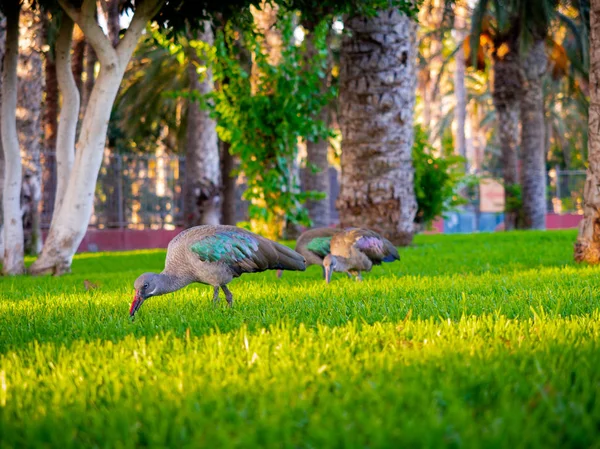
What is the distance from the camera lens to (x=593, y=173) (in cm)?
908

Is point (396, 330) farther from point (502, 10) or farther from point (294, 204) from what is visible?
point (502, 10)

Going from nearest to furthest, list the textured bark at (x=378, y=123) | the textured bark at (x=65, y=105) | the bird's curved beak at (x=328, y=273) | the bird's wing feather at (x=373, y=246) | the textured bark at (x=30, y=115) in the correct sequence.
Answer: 1. the bird's curved beak at (x=328, y=273)
2. the bird's wing feather at (x=373, y=246)
3. the textured bark at (x=65, y=105)
4. the textured bark at (x=378, y=123)
5. the textured bark at (x=30, y=115)

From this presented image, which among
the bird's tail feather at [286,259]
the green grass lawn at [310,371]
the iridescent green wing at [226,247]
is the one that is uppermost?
the iridescent green wing at [226,247]

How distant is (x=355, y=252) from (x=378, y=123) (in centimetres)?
565

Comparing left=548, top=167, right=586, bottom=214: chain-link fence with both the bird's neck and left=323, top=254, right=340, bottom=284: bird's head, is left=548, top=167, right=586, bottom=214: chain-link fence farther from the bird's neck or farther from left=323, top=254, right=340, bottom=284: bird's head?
the bird's neck

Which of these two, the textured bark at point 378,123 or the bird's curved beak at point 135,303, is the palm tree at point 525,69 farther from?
the bird's curved beak at point 135,303

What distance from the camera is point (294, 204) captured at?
51.4 ft

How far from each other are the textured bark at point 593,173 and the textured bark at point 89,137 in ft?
17.1

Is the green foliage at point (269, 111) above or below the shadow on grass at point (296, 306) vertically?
above

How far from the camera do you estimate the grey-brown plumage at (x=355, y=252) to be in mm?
8211

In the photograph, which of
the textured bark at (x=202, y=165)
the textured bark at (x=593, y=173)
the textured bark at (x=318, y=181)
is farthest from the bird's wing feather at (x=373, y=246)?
the textured bark at (x=318, y=181)

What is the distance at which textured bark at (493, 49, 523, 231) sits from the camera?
78.1 ft

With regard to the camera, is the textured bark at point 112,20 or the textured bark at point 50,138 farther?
the textured bark at point 50,138

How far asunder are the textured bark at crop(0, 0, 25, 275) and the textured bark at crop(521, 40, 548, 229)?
49.5 feet
